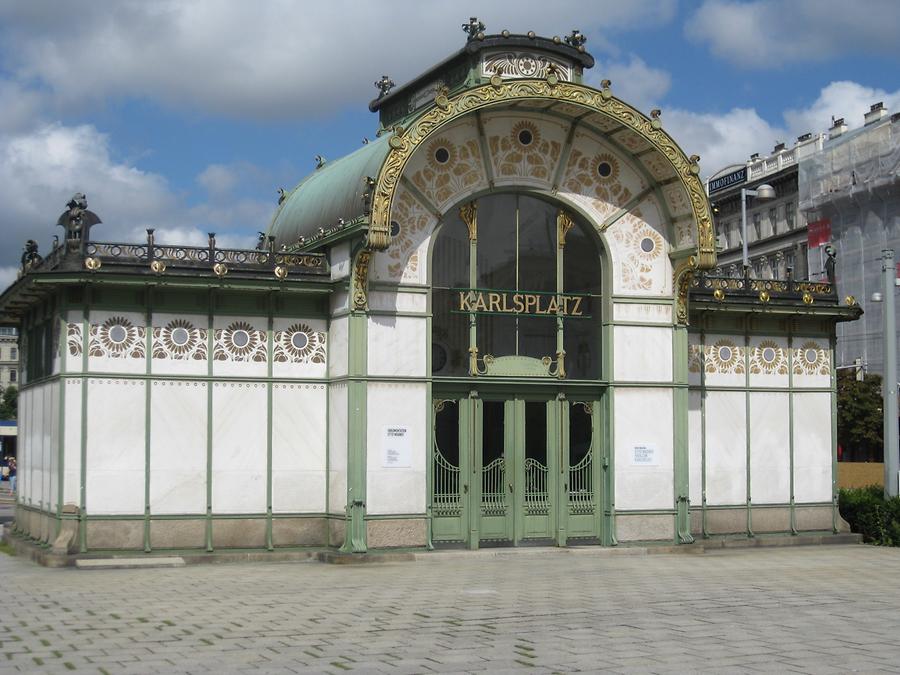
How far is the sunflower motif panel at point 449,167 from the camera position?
2495 cm

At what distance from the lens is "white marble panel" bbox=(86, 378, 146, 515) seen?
2322 centimetres

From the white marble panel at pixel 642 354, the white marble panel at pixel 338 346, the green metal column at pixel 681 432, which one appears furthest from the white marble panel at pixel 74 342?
the green metal column at pixel 681 432

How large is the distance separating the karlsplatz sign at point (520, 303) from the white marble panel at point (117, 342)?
20.1 ft

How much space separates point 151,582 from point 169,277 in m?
6.12

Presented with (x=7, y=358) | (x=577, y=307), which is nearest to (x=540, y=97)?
(x=577, y=307)

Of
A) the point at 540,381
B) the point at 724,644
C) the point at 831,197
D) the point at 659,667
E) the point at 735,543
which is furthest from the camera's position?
the point at 831,197

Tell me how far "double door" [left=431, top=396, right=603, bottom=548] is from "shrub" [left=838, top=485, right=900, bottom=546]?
705 centimetres

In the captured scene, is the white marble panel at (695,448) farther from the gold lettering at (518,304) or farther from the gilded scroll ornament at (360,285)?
the gilded scroll ornament at (360,285)

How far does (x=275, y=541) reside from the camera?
24375 mm

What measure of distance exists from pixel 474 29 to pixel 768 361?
9.96 m

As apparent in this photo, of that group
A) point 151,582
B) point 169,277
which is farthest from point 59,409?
point 151,582

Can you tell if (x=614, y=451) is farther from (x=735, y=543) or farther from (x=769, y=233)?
(x=769, y=233)

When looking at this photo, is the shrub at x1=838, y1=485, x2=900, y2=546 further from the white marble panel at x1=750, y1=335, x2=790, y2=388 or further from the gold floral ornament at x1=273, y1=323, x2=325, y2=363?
the gold floral ornament at x1=273, y1=323, x2=325, y2=363

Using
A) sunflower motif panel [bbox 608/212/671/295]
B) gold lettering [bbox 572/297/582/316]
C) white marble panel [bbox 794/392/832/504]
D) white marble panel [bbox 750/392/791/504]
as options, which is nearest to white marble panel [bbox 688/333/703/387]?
white marble panel [bbox 750/392/791/504]
